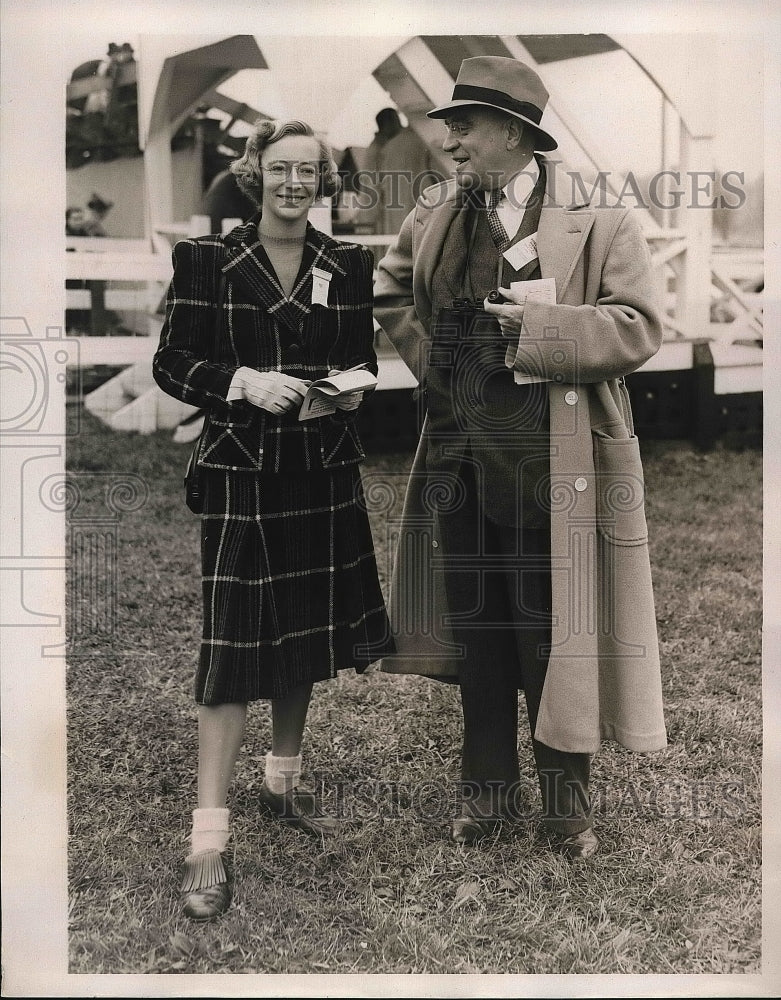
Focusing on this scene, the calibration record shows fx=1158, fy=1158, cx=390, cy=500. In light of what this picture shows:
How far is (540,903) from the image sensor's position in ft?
11.1

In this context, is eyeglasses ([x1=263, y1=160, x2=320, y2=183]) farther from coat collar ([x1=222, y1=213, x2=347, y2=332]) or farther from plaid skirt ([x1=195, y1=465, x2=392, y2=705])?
plaid skirt ([x1=195, y1=465, x2=392, y2=705])

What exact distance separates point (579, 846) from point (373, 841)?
24.4 inches

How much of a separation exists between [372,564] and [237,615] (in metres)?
0.46

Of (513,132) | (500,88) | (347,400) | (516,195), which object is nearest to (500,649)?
(347,400)

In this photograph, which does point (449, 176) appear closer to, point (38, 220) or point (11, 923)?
point (38, 220)

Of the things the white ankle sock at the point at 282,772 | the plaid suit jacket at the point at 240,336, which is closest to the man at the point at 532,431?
the plaid suit jacket at the point at 240,336

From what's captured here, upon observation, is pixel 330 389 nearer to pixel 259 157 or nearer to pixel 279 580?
pixel 279 580

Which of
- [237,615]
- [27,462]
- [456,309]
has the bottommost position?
[237,615]

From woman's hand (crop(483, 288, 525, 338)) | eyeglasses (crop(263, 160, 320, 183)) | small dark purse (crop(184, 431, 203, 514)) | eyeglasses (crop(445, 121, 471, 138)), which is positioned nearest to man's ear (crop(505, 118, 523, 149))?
eyeglasses (crop(445, 121, 471, 138))

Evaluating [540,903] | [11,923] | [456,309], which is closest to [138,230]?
[456,309]

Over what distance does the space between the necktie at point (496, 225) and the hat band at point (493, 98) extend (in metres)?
0.22

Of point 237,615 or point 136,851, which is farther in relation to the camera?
point 136,851

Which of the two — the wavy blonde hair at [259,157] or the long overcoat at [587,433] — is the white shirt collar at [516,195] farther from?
the wavy blonde hair at [259,157]

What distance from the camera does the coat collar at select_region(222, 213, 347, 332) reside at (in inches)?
127
